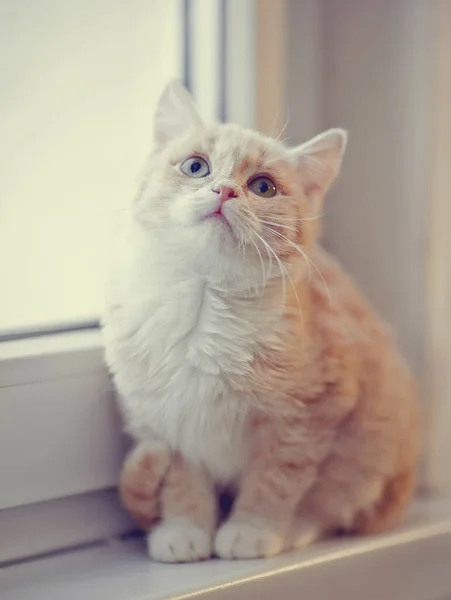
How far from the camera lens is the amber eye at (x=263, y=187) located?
86 cm

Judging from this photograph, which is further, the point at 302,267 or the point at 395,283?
the point at 395,283

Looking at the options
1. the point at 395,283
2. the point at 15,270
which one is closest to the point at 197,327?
the point at 15,270

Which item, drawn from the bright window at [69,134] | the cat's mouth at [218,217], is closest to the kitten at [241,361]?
the cat's mouth at [218,217]

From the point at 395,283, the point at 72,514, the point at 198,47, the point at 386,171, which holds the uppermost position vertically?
the point at 198,47

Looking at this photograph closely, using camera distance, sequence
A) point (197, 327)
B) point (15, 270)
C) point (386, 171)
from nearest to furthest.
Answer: point (197, 327) → point (15, 270) → point (386, 171)

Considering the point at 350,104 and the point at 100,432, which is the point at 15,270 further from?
the point at 350,104

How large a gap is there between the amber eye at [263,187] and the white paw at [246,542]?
→ 327 millimetres

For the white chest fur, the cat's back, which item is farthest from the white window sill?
the cat's back

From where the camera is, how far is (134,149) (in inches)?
41.6

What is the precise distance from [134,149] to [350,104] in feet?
0.90

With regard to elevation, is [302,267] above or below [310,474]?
above

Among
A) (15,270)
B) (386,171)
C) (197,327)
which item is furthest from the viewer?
(386,171)

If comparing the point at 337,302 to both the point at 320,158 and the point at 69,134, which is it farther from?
the point at 69,134

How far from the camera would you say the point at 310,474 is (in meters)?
0.88
